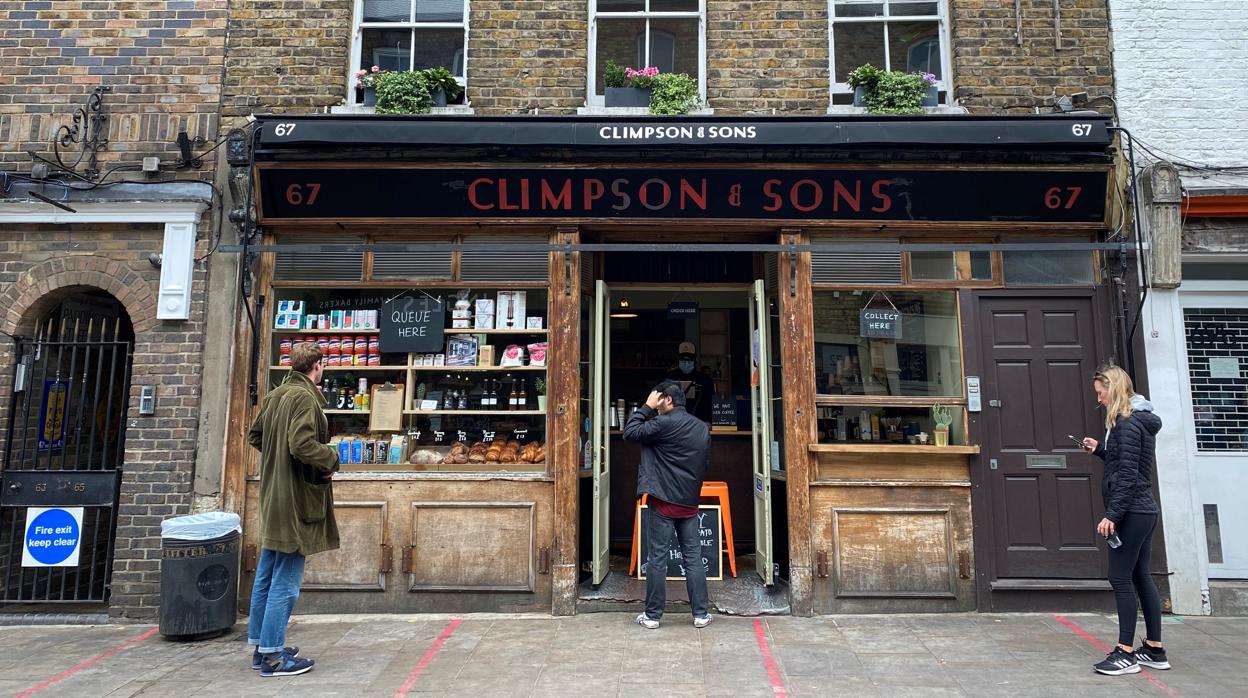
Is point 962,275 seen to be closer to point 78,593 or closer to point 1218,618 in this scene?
point 1218,618

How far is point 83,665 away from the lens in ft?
16.2

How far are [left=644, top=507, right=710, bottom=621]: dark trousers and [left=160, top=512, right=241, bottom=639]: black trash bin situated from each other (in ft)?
10.9

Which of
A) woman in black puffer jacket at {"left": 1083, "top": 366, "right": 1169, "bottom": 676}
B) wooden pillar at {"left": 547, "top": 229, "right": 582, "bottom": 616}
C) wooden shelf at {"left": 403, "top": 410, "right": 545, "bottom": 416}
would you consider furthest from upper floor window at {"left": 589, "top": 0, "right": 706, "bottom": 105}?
woman in black puffer jacket at {"left": 1083, "top": 366, "right": 1169, "bottom": 676}

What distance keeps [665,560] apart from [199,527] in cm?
361

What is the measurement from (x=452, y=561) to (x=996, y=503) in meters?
4.67

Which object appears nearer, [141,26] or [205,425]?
[205,425]

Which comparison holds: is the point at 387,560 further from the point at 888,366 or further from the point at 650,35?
the point at 650,35

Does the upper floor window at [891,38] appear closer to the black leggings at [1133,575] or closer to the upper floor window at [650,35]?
the upper floor window at [650,35]

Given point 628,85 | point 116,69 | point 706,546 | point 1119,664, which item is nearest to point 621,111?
point 628,85

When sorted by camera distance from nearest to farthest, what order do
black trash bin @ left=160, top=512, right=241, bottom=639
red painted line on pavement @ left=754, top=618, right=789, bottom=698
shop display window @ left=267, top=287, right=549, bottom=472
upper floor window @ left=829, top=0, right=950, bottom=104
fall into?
red painted line on pavement @ left=754, top=618, right=789, bottom=698
black trash bin @ left=160, top=512, right=241, bottom=639
shop display window @ left=267, top=287, right=549, bottom=472
upper floor window @ left=829, top=0, right=950, bottom=104

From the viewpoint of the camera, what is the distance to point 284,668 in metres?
4.64

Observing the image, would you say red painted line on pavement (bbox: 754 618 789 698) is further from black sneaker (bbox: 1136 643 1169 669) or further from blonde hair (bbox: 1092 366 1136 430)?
blonde hair (bbox: 1092 366 1136 430)

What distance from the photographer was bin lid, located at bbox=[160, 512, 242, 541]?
5434 millimetres

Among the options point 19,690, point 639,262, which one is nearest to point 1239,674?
point 639,262
